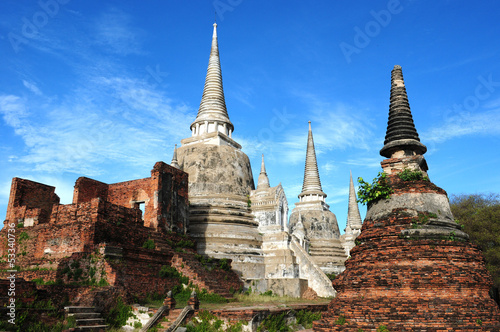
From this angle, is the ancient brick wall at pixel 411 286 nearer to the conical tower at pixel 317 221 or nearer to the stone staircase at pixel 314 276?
the stone staircase at pixel 314 276

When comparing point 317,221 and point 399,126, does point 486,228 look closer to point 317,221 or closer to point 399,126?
point 317,221

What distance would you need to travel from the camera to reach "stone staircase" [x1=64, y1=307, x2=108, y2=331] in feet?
36.4

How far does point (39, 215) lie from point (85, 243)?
4.16 metres

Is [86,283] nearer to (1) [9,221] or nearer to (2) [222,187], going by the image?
(1) [9,221]

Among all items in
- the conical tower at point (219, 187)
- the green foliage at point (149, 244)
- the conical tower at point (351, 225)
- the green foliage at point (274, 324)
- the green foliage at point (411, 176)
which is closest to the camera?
the green foliage at point (411, 176)

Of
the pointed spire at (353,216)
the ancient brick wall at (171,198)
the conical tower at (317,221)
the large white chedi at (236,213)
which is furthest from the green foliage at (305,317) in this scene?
the pointed spire at (353,216)

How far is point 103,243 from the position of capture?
13883 millimetres

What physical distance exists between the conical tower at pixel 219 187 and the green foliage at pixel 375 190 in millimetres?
11192

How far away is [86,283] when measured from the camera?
1351 centimetres

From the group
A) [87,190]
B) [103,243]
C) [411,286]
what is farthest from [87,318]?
[87,190]

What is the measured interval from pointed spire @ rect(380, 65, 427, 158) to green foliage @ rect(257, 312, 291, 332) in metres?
6.21

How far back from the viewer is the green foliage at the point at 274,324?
479 inches

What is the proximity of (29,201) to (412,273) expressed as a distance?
17.1m

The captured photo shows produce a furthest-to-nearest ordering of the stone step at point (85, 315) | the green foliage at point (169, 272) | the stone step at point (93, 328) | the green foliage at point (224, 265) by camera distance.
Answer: the green foliage at point (224, 265) → the green foliage at point (169, 272) → the stone step at point (85, 315) → the stone step at point (93, 328)
